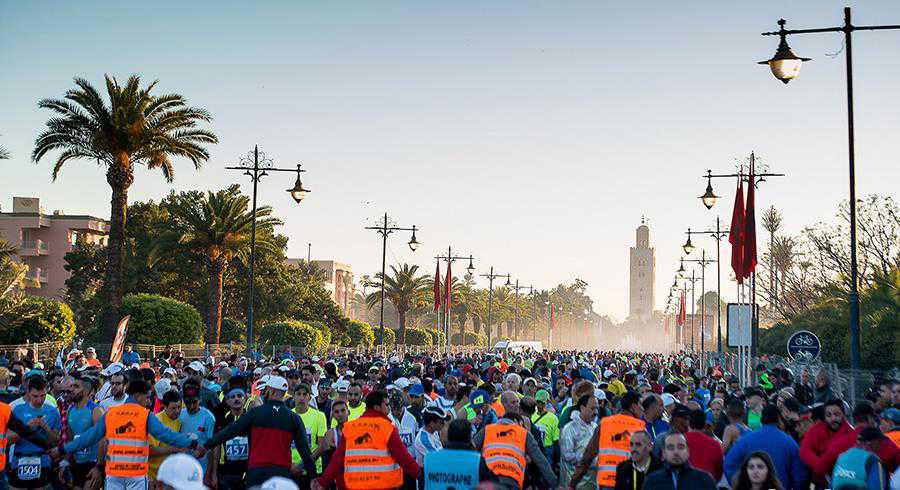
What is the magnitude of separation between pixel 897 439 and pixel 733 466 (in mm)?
1410

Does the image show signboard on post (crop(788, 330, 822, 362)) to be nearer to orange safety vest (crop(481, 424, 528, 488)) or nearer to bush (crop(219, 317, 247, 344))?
orange safety vest (crop(481, 424, 528, 488))

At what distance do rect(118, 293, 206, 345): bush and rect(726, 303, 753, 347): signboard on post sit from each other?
91.9 feet

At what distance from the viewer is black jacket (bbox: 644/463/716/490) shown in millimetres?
7168

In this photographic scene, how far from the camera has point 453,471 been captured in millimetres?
8148

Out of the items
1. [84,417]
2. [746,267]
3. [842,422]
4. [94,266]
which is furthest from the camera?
[94,266]

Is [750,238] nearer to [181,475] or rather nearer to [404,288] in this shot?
[181,475]

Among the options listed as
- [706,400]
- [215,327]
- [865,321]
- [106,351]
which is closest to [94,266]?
[215,327]

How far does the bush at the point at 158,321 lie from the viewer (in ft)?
151

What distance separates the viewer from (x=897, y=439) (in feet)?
30.1

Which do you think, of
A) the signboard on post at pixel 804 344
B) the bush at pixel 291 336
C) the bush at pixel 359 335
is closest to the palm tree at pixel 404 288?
the bush at pixel 359 335

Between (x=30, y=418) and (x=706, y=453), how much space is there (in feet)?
21.2

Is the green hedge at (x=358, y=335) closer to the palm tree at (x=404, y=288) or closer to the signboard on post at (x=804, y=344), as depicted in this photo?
the palm tree at (x=404, y=288)

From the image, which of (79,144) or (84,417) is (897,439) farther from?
(79,144)

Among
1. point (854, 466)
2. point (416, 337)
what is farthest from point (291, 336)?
point (854, 466)
